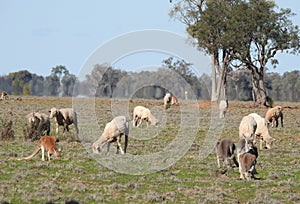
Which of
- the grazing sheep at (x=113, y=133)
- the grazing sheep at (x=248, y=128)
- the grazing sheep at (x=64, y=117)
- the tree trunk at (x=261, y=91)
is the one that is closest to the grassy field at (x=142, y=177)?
the grazing sheep at (x=113, y=133)

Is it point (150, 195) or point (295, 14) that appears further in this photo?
point (295, 14)

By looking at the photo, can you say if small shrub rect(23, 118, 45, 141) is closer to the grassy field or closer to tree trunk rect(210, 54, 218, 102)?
the grassy field

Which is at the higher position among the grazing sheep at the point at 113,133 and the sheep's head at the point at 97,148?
the grazing sheep at the point at 113,133

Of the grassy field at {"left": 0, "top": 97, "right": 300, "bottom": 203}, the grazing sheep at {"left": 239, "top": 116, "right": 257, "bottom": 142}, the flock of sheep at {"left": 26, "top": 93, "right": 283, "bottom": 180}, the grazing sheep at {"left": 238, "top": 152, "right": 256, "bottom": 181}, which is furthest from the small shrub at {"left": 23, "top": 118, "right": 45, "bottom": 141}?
the grazing sheep at {"left": 238, "top": 152, "right": 256, "bottom": 181}

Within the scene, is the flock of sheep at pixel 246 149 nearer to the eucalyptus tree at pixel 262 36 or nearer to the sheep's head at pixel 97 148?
the sheep's head at pixel 97 148

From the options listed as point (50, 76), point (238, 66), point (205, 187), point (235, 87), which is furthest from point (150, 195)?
point (50, 76)

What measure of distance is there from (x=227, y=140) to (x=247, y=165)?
219 cm

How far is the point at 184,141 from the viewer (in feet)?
89.5

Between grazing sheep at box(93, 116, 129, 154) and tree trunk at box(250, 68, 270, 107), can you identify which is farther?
tree trunk at box(250, 68, 270, 107)

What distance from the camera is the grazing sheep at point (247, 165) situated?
51.2ft

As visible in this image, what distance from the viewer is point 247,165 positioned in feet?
51.6

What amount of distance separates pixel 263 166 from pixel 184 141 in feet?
28.4

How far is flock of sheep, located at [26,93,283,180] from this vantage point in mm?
15931

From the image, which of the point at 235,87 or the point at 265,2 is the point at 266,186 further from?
the point at 235,87
